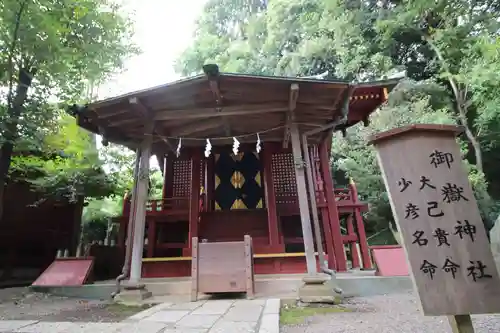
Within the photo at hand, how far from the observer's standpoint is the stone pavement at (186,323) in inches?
126

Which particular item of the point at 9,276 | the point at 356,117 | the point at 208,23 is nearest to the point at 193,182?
the point at 356,117

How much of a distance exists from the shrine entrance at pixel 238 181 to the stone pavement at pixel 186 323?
4.57 meters

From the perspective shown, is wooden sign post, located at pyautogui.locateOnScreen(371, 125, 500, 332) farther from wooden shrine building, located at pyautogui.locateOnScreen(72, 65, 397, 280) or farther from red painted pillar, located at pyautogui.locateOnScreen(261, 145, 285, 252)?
red painted pillar, located at pyautogui.locateOnScreen(261, 145, 285, 252)

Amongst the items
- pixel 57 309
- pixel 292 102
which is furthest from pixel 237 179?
pixel 57 309

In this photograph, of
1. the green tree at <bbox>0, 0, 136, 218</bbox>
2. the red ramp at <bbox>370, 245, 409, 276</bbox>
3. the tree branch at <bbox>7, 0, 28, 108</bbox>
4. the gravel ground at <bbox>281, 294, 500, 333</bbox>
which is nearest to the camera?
the gravel ground at <bbox>281, 294, 500, 333</bbox>

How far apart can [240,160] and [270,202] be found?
1.90 metres

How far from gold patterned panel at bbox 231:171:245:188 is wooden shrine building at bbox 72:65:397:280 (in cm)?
3

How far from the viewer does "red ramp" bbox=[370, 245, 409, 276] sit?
6427 millimetres

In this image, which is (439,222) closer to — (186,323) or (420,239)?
(420,239)

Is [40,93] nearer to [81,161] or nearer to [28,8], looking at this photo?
[28,8]

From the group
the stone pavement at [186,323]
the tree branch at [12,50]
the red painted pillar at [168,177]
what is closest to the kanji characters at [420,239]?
the stone pavement at [186,323]

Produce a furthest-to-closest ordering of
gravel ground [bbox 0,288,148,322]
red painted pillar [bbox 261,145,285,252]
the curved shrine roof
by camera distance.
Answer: red painted pillar [bbox 261,145,285,252] < the curved shrine roof < gravel ground [bbox 0,288,148,322]

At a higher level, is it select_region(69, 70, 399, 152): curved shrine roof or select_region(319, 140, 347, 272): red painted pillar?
select_region(69, 70, 399, 152): curved shrine roof

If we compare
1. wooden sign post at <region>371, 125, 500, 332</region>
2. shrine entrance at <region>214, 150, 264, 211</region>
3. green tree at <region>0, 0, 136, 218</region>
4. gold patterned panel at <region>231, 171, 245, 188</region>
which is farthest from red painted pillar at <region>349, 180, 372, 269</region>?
green tree at <region>0, 0, 136, 218</region>
